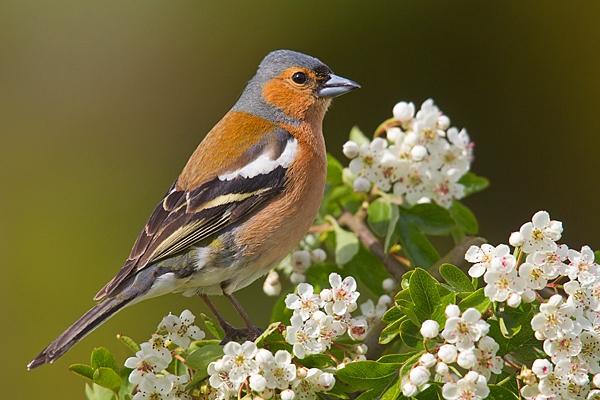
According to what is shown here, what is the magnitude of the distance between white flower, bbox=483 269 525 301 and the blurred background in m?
3.53

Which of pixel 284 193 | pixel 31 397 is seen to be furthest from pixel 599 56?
→ pixel 31 397

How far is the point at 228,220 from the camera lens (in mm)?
2727

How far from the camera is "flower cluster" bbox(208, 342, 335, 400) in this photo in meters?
1.75

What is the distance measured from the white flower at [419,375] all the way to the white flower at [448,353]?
0.05 m

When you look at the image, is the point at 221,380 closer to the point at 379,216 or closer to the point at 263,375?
the point at 263,375

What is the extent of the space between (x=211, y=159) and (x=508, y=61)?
139 inches

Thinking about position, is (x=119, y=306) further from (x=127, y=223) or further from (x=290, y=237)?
(x=127, y=223)

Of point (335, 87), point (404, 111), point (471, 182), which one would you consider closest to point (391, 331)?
point (404, 111)

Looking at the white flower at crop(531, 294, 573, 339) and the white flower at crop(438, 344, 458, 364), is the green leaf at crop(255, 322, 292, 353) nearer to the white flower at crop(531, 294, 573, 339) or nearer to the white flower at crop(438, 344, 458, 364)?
the white flower at crop(438, 344, 458, 364)

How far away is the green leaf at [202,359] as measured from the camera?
1.90 meters

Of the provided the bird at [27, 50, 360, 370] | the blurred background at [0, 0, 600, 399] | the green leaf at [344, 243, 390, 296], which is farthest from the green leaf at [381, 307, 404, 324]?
the blurred background at [0, 0, 600, 399]

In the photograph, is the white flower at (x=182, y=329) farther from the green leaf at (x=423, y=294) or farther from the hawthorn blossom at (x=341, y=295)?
the green leaf at (x=423, y=294)

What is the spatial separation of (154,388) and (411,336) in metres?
0.74

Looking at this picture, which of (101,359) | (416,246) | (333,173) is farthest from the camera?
(333,173)
